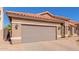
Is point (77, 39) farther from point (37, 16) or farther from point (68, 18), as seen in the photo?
point (37, 16)

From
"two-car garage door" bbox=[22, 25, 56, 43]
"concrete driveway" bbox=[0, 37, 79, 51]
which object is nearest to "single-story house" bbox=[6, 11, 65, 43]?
"two-car garage door" bbox=[22, 25, 56, 43]

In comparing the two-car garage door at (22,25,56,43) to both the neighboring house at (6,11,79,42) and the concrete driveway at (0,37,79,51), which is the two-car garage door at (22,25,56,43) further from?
the concrete driveway at (0,37,79,51)

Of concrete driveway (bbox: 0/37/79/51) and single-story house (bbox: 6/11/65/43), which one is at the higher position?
single-story house (bbox: 6/11/65/43)

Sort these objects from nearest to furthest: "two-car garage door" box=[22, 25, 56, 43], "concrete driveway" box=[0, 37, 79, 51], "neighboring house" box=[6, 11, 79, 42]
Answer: "concrete driveway" box=[0, 37, 79, 51] < "neighboring house" box=[6, 11, 79, 42] < "two-car garage door" box=[22, 25, 56, 43]

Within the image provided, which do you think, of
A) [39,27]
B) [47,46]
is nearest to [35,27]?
[39,27]

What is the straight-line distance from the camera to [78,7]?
12203 mm

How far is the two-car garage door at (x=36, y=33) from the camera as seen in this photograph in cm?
1233

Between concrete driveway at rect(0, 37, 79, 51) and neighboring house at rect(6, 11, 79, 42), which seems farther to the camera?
neighboring house at rect(6, 11, 79, 42)

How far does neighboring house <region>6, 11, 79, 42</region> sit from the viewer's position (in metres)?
12.0

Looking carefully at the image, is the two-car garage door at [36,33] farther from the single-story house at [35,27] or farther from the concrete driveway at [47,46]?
the concrete driveway at [47,46]
